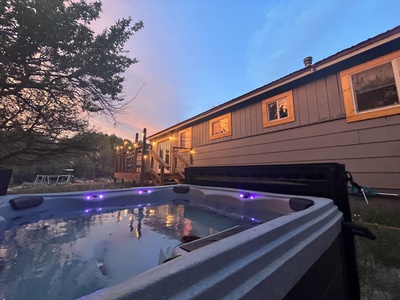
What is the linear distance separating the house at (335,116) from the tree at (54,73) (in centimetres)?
291

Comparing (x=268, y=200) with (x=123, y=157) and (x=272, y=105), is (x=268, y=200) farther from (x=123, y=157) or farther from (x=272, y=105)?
(x=123, y=157)

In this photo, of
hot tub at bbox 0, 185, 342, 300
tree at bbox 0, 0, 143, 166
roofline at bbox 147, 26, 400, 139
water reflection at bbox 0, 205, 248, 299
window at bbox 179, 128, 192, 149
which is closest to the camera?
hot tub at bbox 0, 185, 342, 300

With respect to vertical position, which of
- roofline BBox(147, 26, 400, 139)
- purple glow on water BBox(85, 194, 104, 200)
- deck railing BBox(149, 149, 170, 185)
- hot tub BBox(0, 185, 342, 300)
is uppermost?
roofline BBox(147, 26, 400, 139)

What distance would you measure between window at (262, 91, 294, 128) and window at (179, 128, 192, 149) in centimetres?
367

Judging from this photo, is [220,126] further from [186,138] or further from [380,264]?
[380,264]

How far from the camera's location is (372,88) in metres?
3.37

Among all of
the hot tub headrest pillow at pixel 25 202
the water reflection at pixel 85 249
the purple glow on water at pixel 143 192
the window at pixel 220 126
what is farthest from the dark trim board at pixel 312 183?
the window at pixel 220 126

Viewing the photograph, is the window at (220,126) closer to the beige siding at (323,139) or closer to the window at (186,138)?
the beige siding at (323,139)

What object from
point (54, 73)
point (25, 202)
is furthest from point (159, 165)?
point (25, 202)

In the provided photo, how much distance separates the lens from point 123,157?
9.14 metres

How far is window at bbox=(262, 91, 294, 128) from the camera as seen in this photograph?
456cm

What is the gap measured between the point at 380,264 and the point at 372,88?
304 centimetres

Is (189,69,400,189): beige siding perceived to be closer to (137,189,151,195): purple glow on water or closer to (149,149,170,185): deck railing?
(149,149,170,185): deck railing

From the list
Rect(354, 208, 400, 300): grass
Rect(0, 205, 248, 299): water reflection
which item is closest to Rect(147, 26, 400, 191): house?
Rect(354, 208, 400, 300): grass
